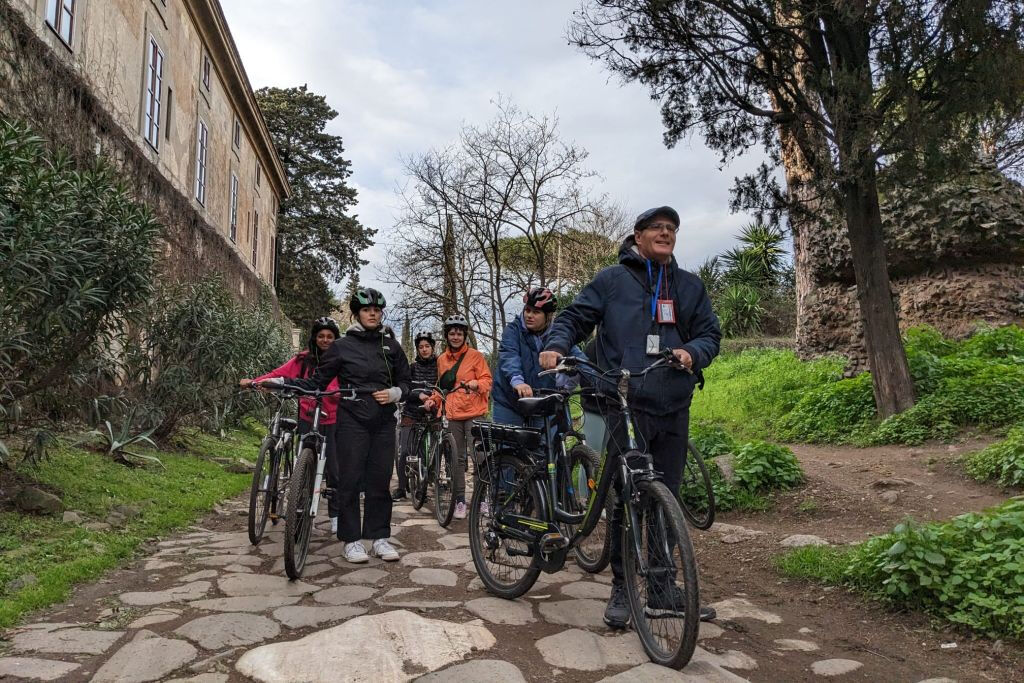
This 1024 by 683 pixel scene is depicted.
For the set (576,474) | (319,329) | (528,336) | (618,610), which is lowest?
(618,610)

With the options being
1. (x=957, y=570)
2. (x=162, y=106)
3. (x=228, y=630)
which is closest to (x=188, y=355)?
(x=228, y=630)

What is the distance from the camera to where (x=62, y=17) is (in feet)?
33.2

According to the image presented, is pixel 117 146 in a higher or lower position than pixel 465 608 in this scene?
higher

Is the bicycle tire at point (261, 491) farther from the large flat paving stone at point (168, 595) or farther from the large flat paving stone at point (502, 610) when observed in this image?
the large flat paving stone at point (502, 610)

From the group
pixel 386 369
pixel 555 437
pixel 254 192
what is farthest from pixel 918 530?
pixel 254 192

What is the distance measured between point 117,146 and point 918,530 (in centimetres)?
1215

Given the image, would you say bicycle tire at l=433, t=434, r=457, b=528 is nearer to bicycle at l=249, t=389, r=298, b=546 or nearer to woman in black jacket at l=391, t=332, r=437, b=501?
woman in black jacket at l=391, t=332, r=437, b=501

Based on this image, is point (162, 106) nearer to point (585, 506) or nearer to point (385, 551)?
point (385, 551)

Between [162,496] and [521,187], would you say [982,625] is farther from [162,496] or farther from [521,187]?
[521,187]

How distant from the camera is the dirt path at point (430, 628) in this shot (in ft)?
10.2

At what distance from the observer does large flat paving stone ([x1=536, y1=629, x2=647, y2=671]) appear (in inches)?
125

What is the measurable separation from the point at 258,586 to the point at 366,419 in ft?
4.31

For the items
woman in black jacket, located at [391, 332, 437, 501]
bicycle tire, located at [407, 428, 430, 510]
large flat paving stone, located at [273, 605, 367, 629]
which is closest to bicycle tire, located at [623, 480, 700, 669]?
large flat paving stone, located at [273, 605, 367, 629]

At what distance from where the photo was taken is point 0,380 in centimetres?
557
